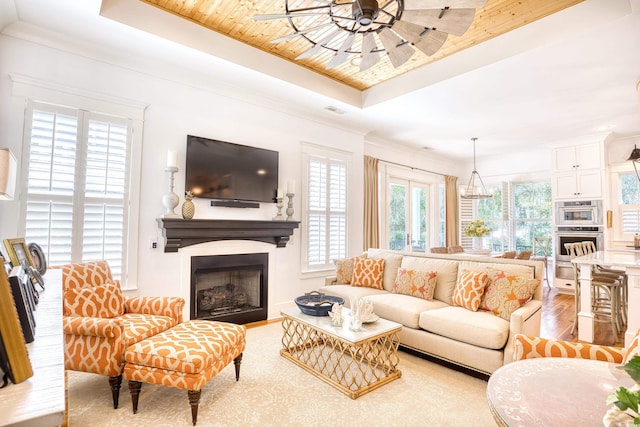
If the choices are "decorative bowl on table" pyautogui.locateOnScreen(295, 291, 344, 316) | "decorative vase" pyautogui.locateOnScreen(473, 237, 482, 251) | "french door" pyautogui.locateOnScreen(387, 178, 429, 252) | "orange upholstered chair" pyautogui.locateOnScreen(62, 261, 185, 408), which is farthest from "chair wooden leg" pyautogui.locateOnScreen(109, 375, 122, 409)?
"decorative vase" pyautogui.locateOnScreen(473, 237, 482, 251)

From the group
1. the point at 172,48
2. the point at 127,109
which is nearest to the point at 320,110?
the point at 172,48

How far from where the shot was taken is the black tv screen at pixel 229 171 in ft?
12.4

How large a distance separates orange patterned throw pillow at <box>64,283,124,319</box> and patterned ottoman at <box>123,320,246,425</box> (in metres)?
0.55

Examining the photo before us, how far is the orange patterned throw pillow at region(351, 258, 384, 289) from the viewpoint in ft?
13.4

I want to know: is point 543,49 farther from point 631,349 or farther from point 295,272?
point 295,272

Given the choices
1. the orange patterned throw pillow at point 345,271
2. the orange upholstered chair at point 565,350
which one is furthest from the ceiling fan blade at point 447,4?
the orange patterned throw pillow at point 345,271

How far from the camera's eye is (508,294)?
2.92 meters

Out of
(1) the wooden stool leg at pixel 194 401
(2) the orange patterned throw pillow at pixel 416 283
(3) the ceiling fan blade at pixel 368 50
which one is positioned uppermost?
(3) the ceiling fan blade at pixel 368 50

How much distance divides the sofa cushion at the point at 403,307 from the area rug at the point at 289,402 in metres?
0.47

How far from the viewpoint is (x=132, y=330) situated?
2316mm

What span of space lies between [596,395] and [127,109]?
4.07 meters

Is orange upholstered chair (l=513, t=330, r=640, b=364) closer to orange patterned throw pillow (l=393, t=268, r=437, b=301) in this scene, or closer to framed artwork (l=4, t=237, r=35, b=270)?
orange patterned throw pillow (l=393, t=268, r=437, b=301)

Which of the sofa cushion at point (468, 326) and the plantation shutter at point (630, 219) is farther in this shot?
the plantation shutter at point (630, 219)

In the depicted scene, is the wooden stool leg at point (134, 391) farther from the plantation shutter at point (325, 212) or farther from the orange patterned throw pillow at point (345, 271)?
the plantation shutter at point (325, 212)
